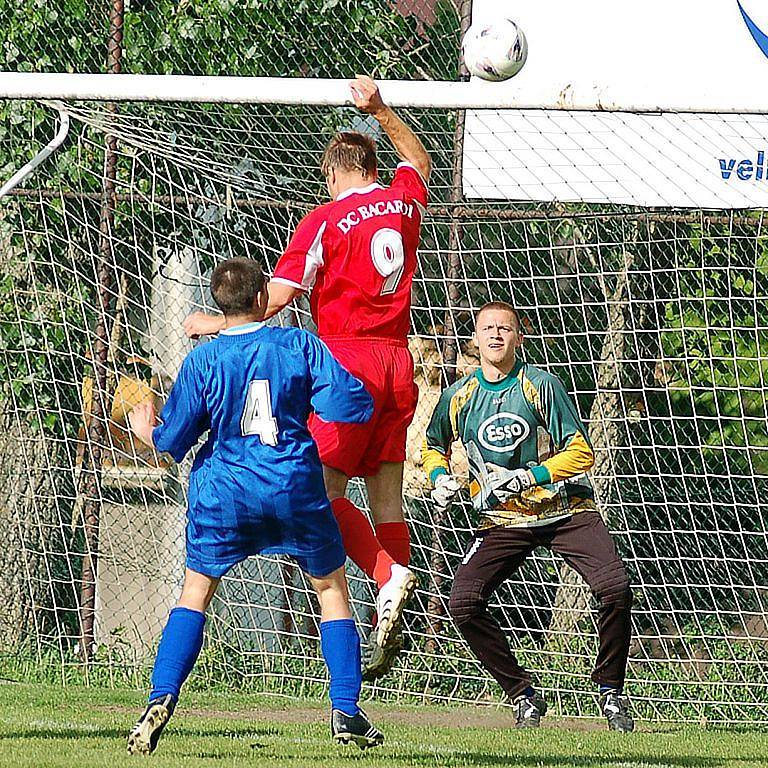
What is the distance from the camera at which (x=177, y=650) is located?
17.0 ft

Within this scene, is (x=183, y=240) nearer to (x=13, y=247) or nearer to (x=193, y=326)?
(x=13, y=247)

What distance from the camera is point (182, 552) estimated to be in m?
8.66

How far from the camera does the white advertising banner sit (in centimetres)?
797

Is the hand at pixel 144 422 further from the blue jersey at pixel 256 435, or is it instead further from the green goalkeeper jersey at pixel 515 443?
the green goalkeeper jersey at pixel 515 443

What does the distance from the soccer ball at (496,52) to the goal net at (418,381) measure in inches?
58.6

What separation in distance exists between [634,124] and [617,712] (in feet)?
10.2

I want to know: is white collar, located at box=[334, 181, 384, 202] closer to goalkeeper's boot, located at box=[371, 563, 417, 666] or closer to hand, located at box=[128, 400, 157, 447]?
hand, located at box=[128, 400, 157, 447]

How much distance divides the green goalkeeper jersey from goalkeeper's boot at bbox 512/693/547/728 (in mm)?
785

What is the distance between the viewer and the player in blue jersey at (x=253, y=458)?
5.17 metres

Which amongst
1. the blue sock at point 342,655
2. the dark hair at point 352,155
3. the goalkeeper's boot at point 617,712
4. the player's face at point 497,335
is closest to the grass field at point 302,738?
the goalkeeper's boot at point 617,712

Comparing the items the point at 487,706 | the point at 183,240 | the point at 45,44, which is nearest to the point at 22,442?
the point at 183,240

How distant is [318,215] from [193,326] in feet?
2.64

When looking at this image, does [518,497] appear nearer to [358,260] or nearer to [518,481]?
[518,481]

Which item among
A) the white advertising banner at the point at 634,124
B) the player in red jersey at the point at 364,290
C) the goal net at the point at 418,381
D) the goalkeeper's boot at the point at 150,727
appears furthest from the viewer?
the goal net at the point at 418,381
